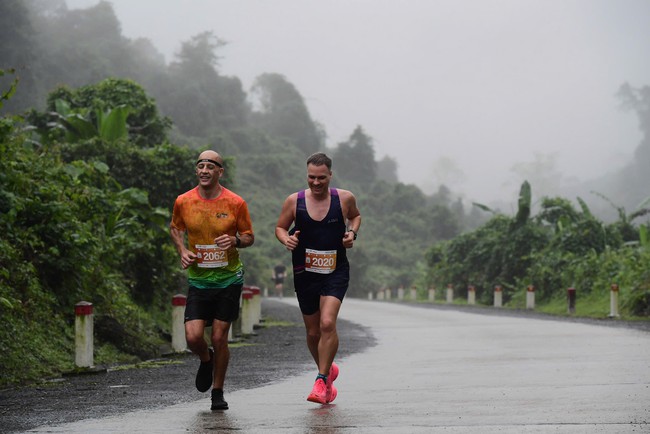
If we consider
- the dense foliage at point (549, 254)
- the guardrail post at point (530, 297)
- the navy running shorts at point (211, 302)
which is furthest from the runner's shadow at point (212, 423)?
the guardrail post at point (530, 297)

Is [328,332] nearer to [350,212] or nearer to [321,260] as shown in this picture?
[321,260]

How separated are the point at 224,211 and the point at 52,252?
6.97m

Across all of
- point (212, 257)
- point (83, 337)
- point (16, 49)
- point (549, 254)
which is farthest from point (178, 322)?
point (16, 49)

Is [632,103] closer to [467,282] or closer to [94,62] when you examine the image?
[94,62]

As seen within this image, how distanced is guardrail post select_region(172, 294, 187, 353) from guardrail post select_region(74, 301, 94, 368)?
108 inches

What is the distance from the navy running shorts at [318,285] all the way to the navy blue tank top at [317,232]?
0.30ft

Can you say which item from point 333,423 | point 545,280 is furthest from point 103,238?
point 545,280

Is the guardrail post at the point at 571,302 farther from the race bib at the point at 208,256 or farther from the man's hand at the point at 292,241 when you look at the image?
the race bib at the point at 208,256

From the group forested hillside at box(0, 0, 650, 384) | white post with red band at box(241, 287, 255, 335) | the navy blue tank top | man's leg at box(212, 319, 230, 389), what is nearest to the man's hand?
the navy blue tank top

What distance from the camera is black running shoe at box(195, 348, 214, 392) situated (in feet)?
28.0

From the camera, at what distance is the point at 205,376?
8555mm

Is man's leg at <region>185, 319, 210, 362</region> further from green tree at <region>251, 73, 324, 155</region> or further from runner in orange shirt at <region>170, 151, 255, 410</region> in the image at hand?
green tree at <region>251, 73, 324, 155</region>

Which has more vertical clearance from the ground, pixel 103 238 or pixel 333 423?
pixel 103 238

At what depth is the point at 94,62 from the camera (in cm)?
11269
